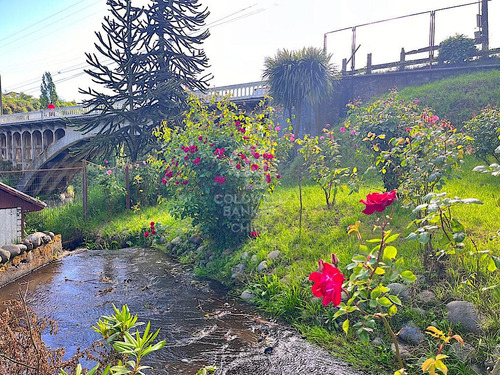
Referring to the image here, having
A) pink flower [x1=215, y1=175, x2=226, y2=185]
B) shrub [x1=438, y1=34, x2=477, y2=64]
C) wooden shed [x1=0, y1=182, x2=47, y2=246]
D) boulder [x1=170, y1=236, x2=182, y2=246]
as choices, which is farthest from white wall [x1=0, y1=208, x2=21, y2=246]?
shrub [x1=438, y1=34, x2=477, y2=64]

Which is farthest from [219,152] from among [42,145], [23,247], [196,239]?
[42,145]

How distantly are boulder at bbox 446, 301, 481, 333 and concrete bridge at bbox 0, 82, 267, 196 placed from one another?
18.3m

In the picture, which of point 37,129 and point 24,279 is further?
point 37,129

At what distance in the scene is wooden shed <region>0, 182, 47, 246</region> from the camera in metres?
5.86

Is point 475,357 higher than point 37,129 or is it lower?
lower

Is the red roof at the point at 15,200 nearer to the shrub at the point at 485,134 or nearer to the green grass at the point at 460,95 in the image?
the shrub at the point at 485,134

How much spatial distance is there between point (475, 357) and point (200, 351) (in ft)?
7.21

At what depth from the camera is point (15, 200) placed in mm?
6117

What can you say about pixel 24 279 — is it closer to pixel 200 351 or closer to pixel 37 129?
pixel 200 351

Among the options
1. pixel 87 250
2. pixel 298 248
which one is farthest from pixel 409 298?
pixel 87 250

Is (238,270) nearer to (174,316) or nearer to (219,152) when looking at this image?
(174,316)

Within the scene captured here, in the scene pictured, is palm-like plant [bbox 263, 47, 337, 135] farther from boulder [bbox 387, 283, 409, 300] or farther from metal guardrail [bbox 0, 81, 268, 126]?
boulder [bbox 387, 283, 409, 300]

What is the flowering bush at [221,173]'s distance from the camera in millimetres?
5285

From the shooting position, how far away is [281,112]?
40.4ft
